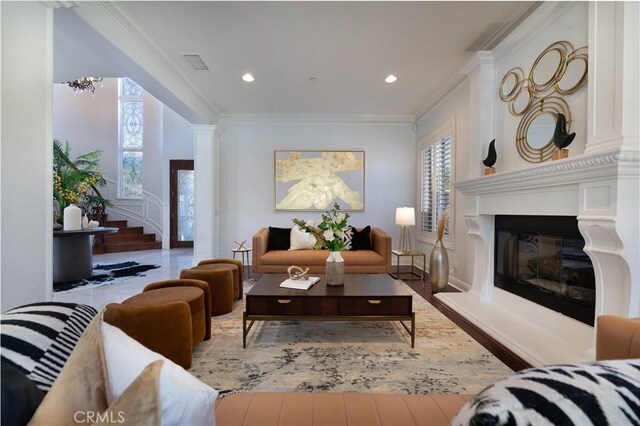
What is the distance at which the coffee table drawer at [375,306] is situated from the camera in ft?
7.45

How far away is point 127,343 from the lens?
71 centimetres

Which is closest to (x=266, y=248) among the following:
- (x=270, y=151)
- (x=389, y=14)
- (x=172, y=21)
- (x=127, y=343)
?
(x=270, y=151)

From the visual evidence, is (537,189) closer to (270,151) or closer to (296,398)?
(296,398)

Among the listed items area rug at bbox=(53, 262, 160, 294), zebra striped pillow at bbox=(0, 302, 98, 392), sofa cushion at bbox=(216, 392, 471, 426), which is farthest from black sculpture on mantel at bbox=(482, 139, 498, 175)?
area rug at bbox=(53, 262, 160, 294)

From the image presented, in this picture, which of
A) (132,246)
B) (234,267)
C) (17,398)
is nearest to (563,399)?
(17,398)

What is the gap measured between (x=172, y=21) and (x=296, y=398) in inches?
131

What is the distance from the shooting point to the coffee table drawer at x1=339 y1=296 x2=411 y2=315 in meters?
2.27

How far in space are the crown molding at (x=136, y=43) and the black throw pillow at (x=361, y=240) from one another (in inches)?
127

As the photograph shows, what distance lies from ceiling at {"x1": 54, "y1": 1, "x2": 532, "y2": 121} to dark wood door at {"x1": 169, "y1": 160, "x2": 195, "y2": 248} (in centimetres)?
379

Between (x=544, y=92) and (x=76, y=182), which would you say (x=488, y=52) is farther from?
(x=76, y=182)

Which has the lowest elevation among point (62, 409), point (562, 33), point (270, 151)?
point (62, 409)

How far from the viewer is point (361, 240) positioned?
4.66 metres

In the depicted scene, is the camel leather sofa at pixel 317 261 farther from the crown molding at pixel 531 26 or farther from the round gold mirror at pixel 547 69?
the crown molding at pixel 531 26

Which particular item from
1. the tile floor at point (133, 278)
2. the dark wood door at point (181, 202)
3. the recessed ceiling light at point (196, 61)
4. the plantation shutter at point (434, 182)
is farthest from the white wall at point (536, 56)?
the dark wood door at point (181, 202)
